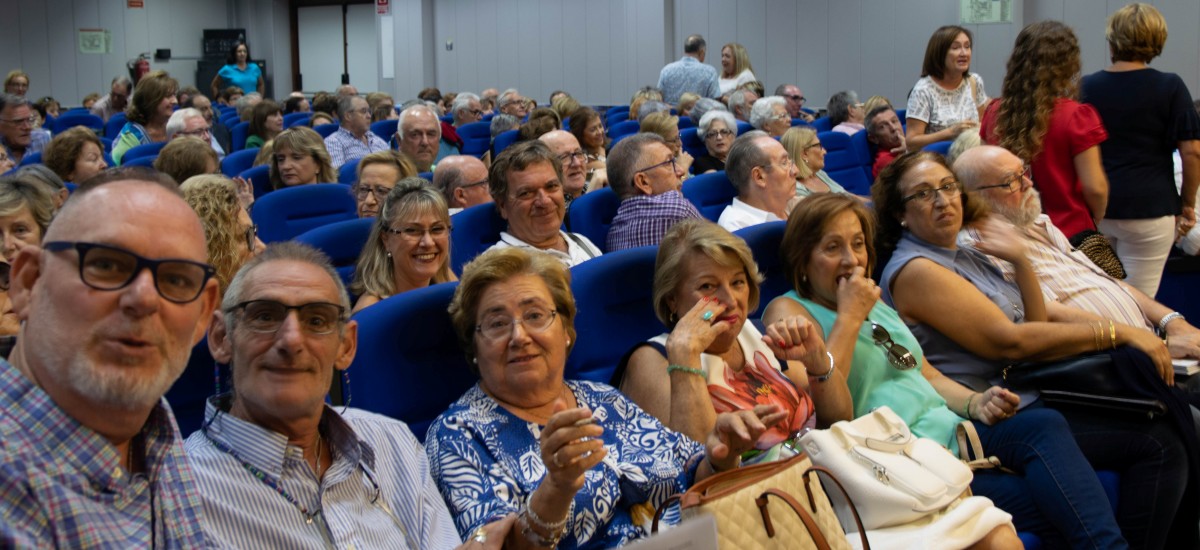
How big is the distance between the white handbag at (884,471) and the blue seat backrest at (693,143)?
5.14 meters

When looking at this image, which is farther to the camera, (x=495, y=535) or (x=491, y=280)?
(x=491, y=280)

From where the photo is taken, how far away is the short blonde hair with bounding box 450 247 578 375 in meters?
2.25

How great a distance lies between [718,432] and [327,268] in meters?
0.81

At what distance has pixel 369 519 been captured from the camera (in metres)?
1.81

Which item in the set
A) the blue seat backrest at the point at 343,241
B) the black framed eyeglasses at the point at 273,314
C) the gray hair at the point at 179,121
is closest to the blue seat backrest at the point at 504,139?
the gray hair at the point at 179,121

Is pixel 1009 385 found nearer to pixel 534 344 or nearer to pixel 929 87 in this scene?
pixel 534 344

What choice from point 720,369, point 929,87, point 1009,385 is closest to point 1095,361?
point 1009,385

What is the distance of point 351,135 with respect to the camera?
705cm

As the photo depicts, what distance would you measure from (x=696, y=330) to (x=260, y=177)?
3.55 metres

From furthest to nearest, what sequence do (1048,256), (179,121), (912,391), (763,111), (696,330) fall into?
(763,111) → (179,121) → (1048,256) → (912,391) → (696,330)

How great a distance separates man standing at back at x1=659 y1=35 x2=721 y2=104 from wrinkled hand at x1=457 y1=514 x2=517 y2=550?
897cm

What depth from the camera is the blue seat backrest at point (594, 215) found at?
4.25 m

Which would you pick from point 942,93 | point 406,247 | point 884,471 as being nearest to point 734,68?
point 942,93

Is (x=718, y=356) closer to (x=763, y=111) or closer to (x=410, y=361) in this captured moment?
(x=410, y=361)
